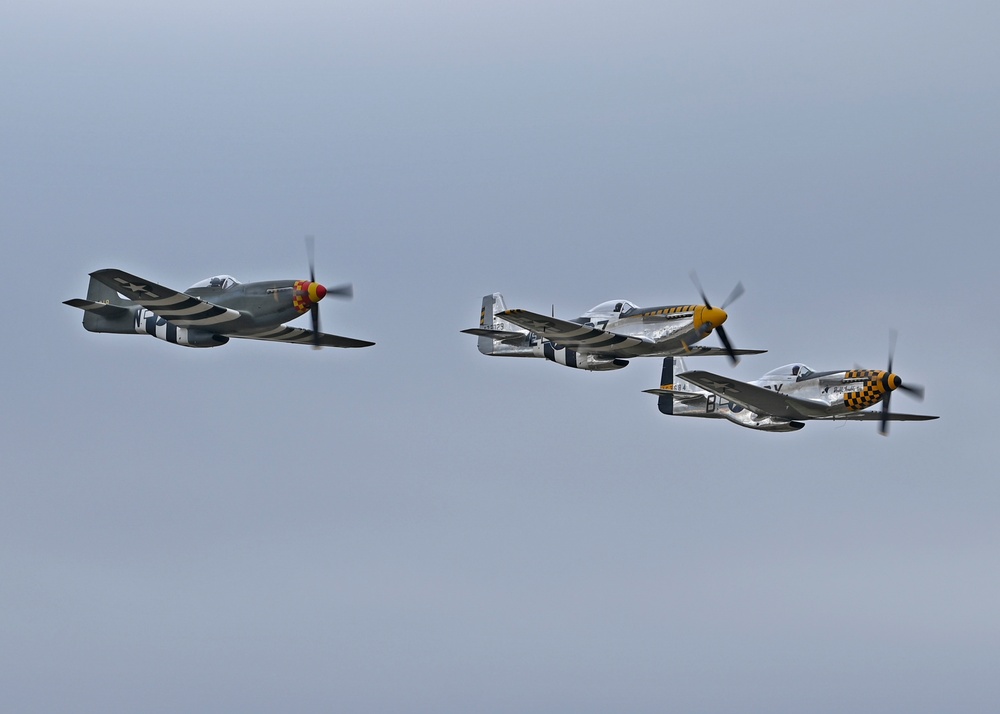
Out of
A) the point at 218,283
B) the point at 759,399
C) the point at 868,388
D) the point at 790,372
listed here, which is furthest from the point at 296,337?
the point at 868,388

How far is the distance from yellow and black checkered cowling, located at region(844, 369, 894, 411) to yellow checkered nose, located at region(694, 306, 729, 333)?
23.5 feet

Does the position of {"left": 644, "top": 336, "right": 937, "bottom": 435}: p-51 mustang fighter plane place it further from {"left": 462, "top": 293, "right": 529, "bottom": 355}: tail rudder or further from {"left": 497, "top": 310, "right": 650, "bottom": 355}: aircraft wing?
{"left": 462, "top": 293, "right": 529, "bottom": 355}: tail rudder

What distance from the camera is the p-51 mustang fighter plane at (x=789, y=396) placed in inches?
3103

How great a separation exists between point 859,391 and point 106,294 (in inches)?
1302

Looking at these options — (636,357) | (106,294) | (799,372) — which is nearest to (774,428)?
(799,372)

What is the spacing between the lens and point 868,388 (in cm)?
7875

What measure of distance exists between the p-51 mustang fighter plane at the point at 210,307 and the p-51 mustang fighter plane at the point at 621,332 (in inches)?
297

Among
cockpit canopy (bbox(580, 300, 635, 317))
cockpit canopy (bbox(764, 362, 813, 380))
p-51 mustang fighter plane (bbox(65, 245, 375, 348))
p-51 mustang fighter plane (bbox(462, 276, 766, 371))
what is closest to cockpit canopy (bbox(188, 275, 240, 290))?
p-51 mustang fighter plane (bbox(65, 245, 375, 348))

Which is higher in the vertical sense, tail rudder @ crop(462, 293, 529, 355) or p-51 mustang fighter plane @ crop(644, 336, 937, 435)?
tail rudder @ crop(462, 293, 529, 355)

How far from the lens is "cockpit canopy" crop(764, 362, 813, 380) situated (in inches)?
3191

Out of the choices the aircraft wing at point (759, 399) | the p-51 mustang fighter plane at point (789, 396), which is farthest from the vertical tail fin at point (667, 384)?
the aircraft wing at point (759, 399)

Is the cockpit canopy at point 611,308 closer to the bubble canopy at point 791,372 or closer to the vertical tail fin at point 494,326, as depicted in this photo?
the vertical tail fin at point 494,326

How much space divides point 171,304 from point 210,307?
158 cm

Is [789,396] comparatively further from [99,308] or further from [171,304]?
[99,308]
